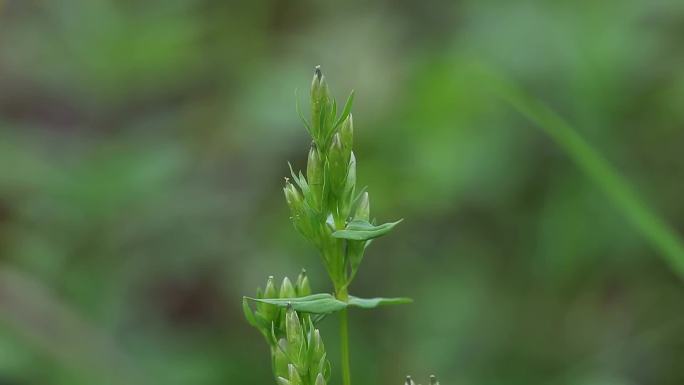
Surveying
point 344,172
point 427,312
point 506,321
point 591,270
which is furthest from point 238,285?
point 344,172

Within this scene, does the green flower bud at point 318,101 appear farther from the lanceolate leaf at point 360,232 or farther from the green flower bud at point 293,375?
the green flower bud at point 293,375

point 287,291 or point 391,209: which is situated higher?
point 391,209

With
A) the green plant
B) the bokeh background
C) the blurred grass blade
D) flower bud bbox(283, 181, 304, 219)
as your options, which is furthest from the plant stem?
the bokeh background

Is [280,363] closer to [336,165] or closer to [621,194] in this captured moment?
[336,165]

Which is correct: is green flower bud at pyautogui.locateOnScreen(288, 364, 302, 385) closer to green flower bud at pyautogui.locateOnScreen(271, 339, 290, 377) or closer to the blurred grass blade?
green flower bud at pyautogui.locateOnScreen(271, 339, 290, 377)

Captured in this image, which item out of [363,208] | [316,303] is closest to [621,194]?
[363,208]

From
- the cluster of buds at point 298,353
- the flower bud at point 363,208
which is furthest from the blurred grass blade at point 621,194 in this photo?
the cluster of buds at point 298,353
